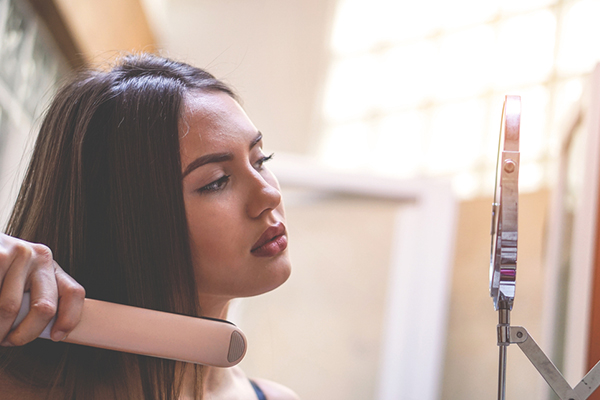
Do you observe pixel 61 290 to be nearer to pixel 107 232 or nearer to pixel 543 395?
pixel 107 232

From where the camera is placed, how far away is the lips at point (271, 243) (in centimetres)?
72

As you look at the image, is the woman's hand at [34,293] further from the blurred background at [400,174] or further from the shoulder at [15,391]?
the blurred background at [400,174]

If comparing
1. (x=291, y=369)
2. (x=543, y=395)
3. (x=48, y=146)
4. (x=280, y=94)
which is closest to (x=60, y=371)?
(x=48, y=146)

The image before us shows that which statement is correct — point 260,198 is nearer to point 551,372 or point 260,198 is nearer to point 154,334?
point 154,334

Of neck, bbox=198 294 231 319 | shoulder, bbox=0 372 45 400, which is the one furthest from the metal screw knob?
shoulder, bbox=0 372 45 400

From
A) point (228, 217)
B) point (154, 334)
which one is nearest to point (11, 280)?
point (154, 334)

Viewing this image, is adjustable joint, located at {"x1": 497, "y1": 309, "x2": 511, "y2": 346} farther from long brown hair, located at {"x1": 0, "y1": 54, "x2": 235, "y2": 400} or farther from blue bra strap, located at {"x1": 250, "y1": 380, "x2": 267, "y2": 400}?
blue bra strap, located at {"x1": 250, "y1": 380, "x2": 267, "y2": 400}

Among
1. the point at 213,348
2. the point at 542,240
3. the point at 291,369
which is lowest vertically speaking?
the point at 291,369

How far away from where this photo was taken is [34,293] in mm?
525

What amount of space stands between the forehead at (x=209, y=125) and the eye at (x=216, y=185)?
0.04 metres

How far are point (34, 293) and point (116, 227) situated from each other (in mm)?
192

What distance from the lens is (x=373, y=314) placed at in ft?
6.23

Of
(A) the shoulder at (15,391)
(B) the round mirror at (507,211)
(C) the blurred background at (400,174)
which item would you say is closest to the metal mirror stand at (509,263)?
(B) the round mirror at (507,211)

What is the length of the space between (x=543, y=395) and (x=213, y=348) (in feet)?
2.76
